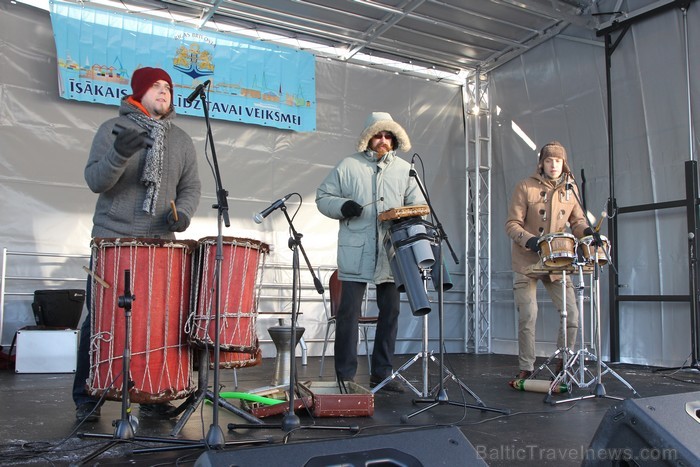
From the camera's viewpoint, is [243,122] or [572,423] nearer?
[572,423]

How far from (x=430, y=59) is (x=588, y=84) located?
6.51 feet

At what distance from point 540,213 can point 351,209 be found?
5.18 ft

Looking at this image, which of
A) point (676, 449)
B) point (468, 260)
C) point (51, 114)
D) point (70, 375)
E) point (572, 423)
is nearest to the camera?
point (676, 449)

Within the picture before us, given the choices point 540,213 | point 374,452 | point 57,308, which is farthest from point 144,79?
point 57,308

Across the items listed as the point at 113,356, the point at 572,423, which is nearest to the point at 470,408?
the point at 572,423

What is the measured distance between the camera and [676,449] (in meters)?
1.18

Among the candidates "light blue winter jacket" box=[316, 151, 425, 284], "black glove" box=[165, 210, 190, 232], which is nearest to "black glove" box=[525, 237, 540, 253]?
"light blue winter jacket" box=[316, 151, 425, 284]

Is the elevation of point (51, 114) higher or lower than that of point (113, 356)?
higher

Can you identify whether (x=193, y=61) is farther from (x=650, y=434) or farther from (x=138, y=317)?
(x=650, y=434)

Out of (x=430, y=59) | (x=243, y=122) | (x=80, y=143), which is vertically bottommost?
(x=80, y=143)

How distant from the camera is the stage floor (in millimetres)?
1994

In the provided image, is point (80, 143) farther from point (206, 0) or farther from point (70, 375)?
point (70, 375)

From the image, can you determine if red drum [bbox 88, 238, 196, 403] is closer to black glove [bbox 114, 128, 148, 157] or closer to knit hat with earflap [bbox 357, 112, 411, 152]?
black glove [bbox 114, 128, 148, 157]

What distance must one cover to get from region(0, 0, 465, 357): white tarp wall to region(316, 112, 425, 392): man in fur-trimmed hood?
176cm
